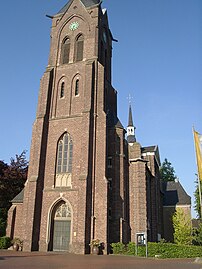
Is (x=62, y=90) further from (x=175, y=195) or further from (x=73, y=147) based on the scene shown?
(x=175, y=195)

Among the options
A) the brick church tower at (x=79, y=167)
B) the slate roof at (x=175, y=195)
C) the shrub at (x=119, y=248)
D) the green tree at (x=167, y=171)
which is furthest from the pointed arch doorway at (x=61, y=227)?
the green tree at (x=167, y=171)

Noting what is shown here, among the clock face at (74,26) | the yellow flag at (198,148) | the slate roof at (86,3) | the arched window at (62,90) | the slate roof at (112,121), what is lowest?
the yellow flag at (198,148)

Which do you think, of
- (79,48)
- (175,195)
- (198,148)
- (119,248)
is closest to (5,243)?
(119,248)

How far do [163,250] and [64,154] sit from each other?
40.2 ft

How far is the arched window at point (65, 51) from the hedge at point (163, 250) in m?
20.6

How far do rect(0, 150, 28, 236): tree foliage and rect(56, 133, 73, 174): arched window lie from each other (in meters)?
10.5

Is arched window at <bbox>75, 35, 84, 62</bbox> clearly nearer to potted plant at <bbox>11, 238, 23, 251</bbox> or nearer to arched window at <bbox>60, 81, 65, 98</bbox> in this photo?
arched window at <bbox>60, 81, 65, 98</bbox>

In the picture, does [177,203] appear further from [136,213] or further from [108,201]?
[108,201]

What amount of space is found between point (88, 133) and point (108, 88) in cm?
947

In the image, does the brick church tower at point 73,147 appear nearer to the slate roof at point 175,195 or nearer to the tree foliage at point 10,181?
the tree foliage at point 10,181

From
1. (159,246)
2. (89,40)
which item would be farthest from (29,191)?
(89,40)

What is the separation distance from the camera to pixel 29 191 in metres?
25.7

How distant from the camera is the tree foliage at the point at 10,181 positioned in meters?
34.5

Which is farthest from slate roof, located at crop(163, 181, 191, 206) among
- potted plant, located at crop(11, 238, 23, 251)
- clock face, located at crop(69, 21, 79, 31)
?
clock face, located at crop(69, 21, 79, 31)
